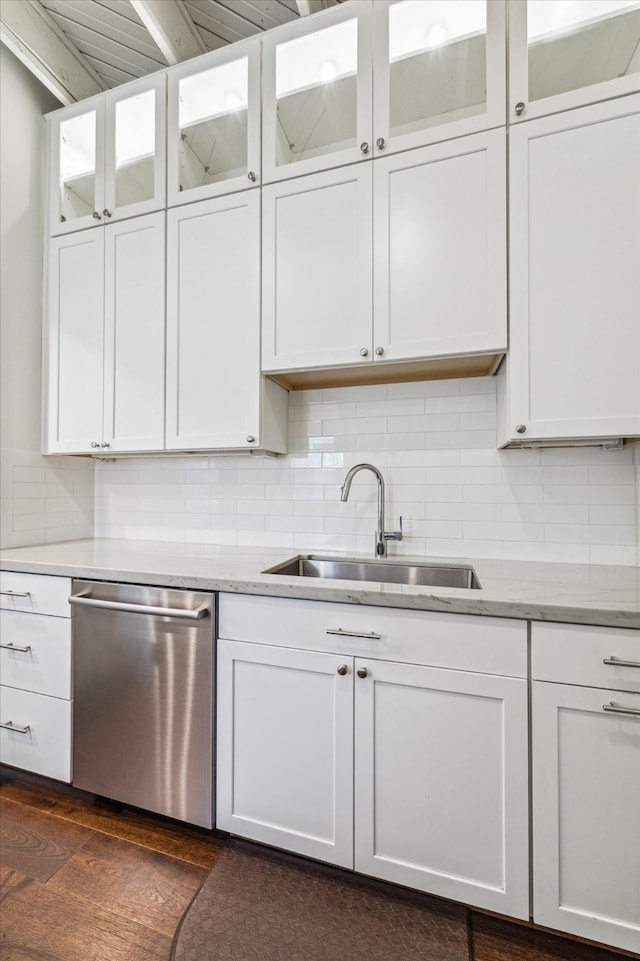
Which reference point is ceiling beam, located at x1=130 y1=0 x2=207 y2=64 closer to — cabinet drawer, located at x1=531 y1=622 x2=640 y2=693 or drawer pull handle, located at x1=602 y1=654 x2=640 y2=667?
cabinet drawer, located at x1=531 y1=622 x2=640 y2=693

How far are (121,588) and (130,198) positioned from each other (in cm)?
173

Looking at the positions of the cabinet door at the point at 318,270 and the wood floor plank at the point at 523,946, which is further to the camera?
the cabinet door at the point at 318,270

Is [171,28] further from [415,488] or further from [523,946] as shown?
[523,946]

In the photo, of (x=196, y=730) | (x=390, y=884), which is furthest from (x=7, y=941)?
(x=390, y=884)

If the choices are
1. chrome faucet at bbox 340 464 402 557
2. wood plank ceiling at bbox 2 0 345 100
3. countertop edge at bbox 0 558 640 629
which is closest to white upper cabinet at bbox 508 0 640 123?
wood plank ceiling at bbox 2 0 345 100

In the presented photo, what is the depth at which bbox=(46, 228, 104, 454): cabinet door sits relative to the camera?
204 cm

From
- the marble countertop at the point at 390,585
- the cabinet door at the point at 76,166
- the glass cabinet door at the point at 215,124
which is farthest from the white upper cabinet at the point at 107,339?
the marble countertop at the point at 390,585

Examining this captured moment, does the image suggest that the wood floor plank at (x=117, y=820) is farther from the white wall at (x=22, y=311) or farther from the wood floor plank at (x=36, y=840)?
the white wall at (x=22, y=311)

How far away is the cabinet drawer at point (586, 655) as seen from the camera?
1.07 m

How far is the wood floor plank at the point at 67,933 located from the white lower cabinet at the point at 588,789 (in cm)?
104

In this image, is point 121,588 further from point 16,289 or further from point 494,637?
point 16,289

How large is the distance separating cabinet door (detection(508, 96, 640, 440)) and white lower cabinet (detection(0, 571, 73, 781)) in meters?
1.81

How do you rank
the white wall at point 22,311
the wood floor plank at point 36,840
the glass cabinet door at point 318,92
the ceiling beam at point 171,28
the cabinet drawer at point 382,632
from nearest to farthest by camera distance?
1. the cabinet drawer at point 382,632
2. the wood floor plank at point 36,840
3. the glass cabinet door at point 318,92
4. the ceiling beam at point 171,28
5. the white wall at point 22,311

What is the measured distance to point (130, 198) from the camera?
1.99 m
